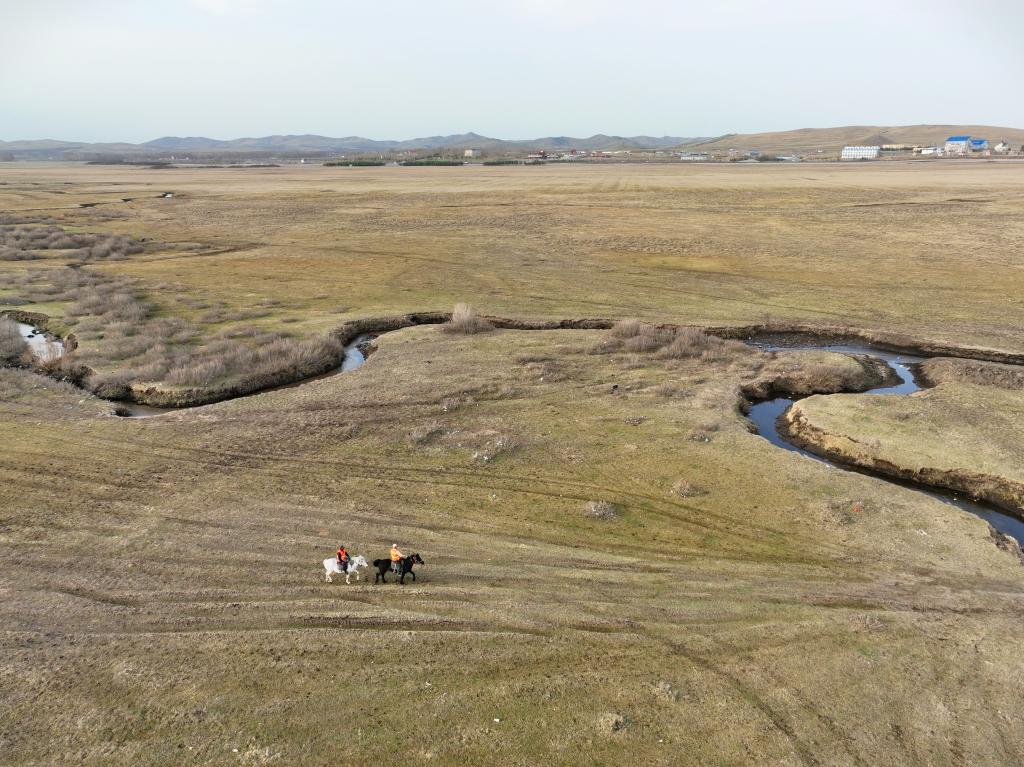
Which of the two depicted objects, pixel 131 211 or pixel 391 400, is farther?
pixel 131 211

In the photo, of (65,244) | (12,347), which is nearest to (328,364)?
(12,347)

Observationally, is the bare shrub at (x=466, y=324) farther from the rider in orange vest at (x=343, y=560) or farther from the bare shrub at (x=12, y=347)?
the bare shrub at (x=12, y=347)

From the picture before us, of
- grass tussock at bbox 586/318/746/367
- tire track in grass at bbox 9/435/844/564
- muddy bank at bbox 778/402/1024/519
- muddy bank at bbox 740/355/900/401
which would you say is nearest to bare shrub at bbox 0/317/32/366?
tire track in grass at bbox 9/435/844/564

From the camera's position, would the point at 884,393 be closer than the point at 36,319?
Yes

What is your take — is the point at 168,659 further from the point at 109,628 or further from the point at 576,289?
the point at 576,289

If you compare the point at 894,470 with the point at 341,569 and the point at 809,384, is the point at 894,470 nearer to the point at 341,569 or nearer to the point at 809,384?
the point at 809,384

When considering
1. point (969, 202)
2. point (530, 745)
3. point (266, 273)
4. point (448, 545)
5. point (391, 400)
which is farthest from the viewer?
point (969, 202)

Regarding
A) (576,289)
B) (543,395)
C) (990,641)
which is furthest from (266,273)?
(990,641)
